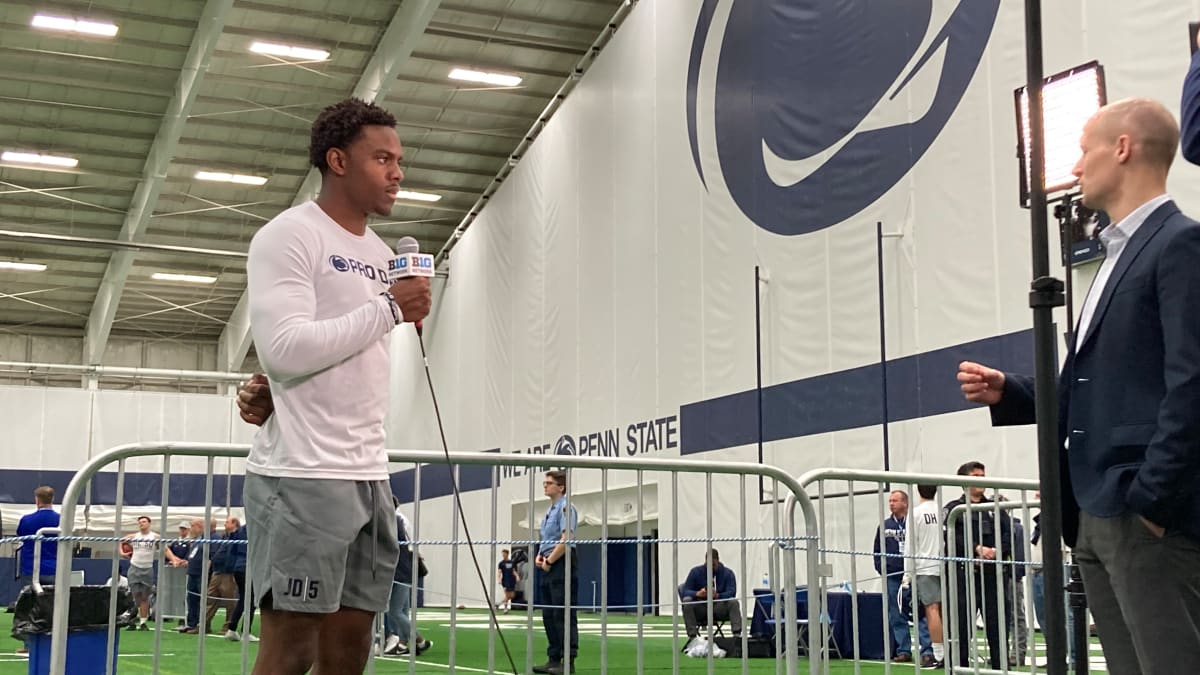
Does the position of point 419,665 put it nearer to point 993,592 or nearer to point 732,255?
point 993,592

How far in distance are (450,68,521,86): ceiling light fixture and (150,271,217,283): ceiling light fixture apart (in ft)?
36.0

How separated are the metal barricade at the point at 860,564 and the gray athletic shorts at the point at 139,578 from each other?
28.3 feet

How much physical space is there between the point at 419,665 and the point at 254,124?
14848 millimetres

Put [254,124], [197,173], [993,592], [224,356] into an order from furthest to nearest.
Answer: [224,356] < [197,173] < [254,124] < [993,592]

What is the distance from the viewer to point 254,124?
22.0 metres

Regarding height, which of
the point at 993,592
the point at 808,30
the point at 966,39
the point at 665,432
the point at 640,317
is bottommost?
the point at 993,592

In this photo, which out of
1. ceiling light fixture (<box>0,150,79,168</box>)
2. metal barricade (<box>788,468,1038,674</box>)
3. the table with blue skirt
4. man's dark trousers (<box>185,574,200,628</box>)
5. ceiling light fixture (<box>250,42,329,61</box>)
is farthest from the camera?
ceiling light fixture (<box>0,150,79,168</box>)

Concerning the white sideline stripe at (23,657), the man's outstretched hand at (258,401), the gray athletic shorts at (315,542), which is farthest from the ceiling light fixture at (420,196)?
the gray athletic shorts at (315,542)

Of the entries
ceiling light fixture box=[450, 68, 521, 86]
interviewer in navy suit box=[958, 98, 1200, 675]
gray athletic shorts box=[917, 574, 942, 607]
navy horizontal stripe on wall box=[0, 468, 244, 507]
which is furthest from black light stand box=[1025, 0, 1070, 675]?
navy horizontal stripe on wall box=[0, 468, 244, 507]

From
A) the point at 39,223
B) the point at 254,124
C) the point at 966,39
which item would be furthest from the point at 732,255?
the point at 39,223

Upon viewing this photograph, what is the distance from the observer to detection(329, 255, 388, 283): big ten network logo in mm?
2668

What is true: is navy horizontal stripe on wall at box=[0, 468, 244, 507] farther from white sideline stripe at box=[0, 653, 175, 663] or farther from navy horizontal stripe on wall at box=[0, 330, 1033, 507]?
white sideline stripe at box=[0, 653, 175, 663]

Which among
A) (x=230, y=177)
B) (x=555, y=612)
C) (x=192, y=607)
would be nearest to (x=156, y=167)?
(x=230, y=177)

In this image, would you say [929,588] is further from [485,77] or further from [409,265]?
[485,77]
